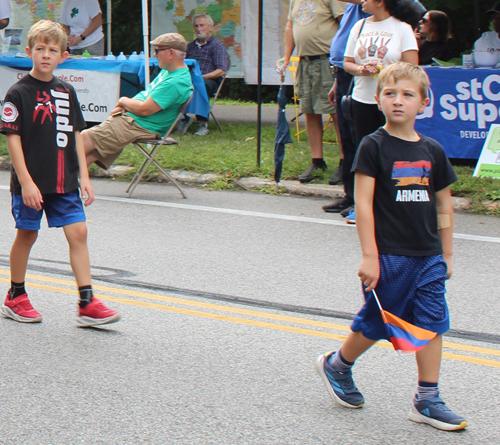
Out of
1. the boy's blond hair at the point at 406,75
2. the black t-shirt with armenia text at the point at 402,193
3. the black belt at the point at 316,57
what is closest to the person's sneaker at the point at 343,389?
the black t-shirt with armenia text at the point at 402,193

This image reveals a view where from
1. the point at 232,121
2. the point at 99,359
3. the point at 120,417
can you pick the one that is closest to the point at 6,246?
the point at 99,359

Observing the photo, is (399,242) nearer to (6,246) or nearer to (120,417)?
(120,417)

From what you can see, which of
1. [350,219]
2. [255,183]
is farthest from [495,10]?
[350,219]

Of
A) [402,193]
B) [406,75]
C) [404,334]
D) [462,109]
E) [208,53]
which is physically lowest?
[404,334]

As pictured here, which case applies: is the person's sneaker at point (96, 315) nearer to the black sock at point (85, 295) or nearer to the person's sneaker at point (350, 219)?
the black sock at point (85, 295)

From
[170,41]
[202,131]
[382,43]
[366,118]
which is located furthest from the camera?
[202,131]

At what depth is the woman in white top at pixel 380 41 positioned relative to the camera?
6113 mm

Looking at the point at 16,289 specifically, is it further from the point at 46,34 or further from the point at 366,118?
the point at 366,118

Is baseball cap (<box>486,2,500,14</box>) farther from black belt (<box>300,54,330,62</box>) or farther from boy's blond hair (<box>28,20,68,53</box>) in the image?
boy's blond hair (<box>28,20,68,53</box>)

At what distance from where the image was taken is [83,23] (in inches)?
539

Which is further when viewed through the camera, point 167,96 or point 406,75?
point 167,96

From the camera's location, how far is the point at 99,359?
11.9ft

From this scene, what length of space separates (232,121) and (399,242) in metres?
10.8

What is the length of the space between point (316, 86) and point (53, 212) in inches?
185
